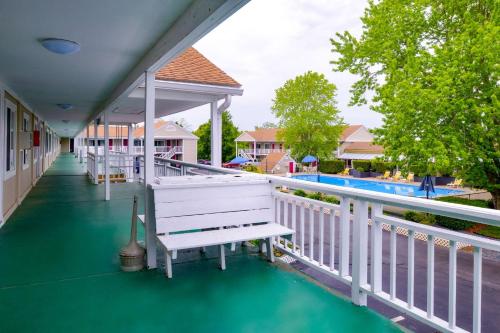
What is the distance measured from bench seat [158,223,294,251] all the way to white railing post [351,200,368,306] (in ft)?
2.61

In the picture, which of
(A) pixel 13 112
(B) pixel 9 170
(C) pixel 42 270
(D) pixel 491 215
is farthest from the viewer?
(A) pixel 13 112

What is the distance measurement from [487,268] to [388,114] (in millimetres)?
7755

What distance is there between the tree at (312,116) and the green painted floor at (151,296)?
2848 centimetres

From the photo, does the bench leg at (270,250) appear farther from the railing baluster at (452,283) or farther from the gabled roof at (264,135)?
the gabled roof at (264,135)

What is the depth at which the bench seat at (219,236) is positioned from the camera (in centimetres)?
288

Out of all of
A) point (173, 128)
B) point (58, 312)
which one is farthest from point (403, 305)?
point (173, 128)

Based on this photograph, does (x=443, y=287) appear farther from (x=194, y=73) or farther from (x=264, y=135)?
(x=264, y=135)

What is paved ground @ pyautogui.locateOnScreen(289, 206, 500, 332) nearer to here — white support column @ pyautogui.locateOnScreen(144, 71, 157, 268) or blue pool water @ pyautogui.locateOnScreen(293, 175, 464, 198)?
white support column @ pyautogui.locateOnScreen(144, 71, 157, 268)

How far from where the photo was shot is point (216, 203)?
11.1ft

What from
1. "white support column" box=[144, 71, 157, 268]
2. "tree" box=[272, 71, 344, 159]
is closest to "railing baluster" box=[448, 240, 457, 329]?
"white support column" box=[144, 71, 157, 268]

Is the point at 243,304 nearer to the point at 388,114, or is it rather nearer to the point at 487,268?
the point at 487,268

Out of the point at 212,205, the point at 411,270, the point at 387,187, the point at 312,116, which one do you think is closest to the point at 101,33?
the point at 212,205

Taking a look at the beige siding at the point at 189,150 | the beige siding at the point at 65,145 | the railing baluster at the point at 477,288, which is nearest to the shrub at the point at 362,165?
the beige siding at the point at 189,150

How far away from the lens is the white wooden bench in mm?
3074
